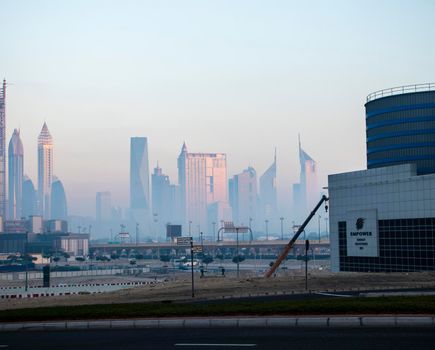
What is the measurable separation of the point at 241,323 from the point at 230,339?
3.75 meters

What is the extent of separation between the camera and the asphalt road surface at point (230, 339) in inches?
952

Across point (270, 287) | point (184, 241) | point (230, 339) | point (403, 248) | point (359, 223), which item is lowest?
point (270, 287)

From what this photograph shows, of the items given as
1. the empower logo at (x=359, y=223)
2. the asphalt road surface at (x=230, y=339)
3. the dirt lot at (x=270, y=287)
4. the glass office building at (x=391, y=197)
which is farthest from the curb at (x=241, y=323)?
the empower logo at (x=359, y=223)

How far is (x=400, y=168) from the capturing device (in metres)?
94.9

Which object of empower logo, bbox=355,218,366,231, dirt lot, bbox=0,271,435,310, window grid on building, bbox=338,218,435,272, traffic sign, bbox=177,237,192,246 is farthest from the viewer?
empower logo, bbox=355,218,366,231

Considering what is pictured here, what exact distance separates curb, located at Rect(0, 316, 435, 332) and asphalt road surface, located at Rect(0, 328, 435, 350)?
0.93m

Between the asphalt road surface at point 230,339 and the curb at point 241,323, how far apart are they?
931 millimetres

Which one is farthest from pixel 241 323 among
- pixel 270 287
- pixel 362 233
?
pixel 362 233

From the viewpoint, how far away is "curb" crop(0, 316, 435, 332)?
28047mm

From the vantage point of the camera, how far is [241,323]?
30047 millimetres

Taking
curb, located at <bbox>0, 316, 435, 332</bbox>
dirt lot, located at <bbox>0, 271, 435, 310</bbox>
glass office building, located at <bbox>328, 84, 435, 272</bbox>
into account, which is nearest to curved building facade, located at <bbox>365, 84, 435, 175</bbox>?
glass office building, located at <bbox>328, 84, 435, 272</bbox>

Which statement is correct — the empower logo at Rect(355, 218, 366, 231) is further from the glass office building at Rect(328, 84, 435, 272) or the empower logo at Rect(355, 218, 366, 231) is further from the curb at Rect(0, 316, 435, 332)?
the curb at Rect(0, 316, 435, 332)

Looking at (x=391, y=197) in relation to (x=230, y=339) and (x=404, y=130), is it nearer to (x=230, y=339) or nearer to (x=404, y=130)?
(x=404, y=130)

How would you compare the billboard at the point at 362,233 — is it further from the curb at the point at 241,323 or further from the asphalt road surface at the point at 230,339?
the asphalt road surface at the point at 230,339
